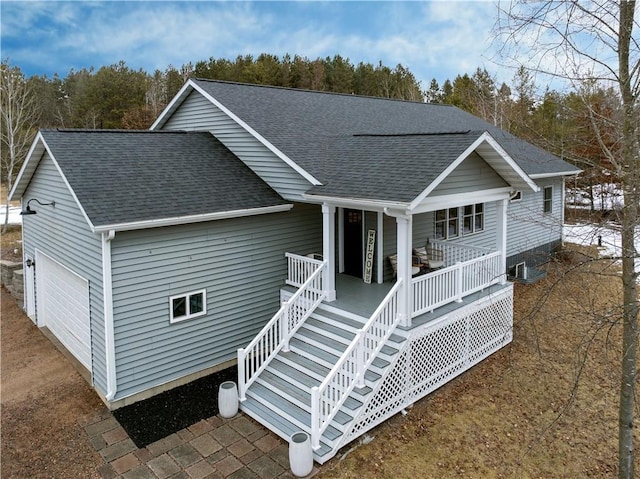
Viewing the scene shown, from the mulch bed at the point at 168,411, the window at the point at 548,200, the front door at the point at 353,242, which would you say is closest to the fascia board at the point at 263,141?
the front door at the point at 353,242

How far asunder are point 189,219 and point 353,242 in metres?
4.23

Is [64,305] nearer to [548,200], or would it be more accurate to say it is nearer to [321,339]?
[321,339]

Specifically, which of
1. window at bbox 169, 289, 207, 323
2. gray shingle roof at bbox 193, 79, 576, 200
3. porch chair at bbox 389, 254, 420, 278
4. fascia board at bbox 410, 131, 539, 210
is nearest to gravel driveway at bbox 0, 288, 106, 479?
window at bbox 169, 289, 207, 323

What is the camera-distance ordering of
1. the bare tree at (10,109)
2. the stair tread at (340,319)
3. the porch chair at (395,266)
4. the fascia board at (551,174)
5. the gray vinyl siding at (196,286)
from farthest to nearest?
the bare tree at (10,109) < the fascia board at (551,174) < the porch chair at (395,266) < the stair tread at (340,319) < the gray vinyl siding at (196,286)

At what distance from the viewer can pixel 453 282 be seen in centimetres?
904

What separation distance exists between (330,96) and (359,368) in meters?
10.9

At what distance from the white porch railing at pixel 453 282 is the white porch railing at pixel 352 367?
0.63 metres

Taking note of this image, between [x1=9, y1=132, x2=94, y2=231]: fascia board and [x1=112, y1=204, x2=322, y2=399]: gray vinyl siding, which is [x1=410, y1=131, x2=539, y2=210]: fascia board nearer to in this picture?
[x1=112, y1=204, x2=322, y2=399]: gray vinyl siding

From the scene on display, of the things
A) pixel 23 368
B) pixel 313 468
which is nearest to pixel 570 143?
pixel 313 468

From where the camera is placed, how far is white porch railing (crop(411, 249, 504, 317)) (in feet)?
→ 27.0

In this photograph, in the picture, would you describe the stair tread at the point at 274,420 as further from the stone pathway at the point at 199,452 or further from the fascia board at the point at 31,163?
the fascia board at the point at 31,163

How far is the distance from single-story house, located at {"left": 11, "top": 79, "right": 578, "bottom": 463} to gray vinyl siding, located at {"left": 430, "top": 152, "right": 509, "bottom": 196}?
0.04 m

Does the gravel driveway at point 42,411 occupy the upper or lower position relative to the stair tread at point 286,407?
lower

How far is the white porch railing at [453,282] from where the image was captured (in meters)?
8.23
